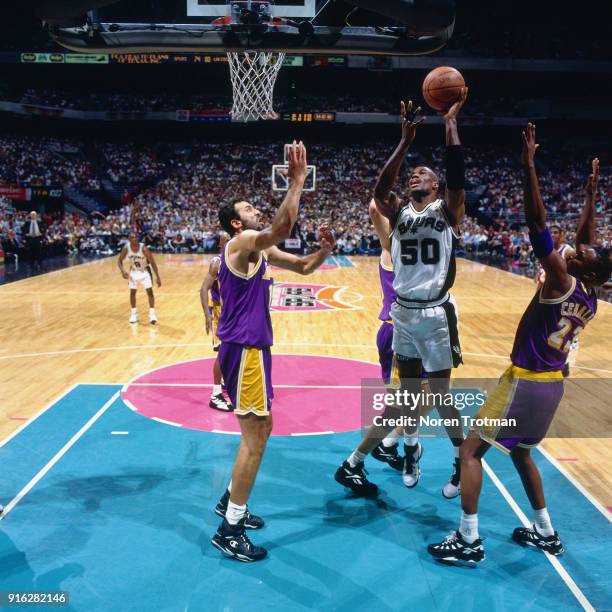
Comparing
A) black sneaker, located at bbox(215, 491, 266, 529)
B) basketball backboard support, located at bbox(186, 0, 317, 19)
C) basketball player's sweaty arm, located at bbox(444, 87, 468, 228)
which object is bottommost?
black sneaker, located at bbox(215, 491, 266, 529)

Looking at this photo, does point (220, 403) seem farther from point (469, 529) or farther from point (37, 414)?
point (469, 529)

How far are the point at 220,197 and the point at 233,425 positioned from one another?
27.8m

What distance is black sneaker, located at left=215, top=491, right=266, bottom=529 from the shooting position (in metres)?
3.92

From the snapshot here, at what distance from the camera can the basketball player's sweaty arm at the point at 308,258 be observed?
3756 millimetres

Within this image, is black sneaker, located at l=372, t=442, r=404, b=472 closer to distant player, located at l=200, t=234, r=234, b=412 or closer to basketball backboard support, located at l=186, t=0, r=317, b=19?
distant player, located at l=200, t=234, r=234, b=412

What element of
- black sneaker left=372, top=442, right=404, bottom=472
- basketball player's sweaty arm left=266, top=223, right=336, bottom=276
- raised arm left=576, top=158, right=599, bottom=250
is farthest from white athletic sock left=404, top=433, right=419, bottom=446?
raised arm left=576, top=158, right=599, bottom=250

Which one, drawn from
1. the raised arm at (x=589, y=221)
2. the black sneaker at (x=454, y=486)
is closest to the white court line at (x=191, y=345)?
the black sneaker at (x=454, y=486)

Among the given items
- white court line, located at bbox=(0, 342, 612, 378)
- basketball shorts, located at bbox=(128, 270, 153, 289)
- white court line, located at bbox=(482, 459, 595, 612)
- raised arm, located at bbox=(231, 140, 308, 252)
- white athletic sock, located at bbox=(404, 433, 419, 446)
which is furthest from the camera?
basketball shorts, located at bbox=(128, 270, 153, 289)

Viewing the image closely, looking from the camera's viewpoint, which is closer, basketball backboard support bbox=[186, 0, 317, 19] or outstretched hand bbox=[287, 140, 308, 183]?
outstretched hand bbox=[287, 140, 308, 183]

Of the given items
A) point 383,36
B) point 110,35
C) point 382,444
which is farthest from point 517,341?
point 110,35

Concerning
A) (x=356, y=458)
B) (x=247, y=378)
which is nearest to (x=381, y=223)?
(x=247, y=378)

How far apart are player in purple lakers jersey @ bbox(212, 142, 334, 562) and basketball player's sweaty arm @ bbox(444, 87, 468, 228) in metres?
0.79

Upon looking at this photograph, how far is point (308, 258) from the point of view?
3.86 meters

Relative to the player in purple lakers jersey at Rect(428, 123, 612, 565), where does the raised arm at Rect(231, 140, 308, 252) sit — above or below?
above
